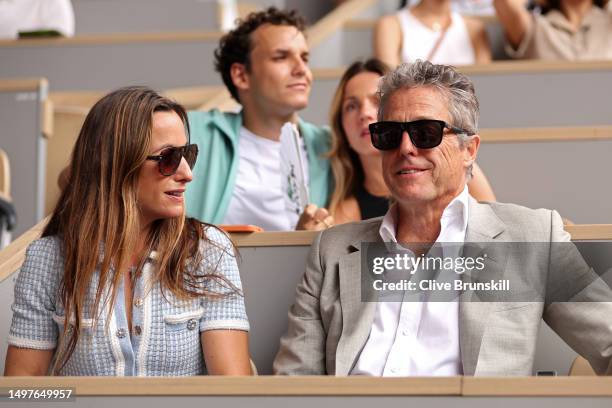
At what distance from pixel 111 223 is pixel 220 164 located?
4.16ft

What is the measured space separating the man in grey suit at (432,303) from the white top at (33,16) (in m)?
3.46

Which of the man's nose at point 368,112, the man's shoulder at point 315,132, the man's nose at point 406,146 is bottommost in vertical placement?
the man's shoulder at point 315,132

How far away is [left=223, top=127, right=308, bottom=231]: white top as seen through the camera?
369 centimetres

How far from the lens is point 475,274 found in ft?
8.37

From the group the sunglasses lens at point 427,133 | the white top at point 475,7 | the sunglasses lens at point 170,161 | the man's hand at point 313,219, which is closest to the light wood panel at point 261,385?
the sunglasses lens at point 170,161

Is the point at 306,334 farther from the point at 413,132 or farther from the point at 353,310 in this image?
the point at 413,132

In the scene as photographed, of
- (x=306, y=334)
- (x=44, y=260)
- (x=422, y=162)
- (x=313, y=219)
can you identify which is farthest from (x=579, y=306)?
(x=44, y=260)

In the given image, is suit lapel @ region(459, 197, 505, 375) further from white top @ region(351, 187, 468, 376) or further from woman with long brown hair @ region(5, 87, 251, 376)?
woman with long brown hair @ region(5, 87, 251, 376)

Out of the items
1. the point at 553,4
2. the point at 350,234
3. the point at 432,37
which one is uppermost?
Answer: the point at 553,4

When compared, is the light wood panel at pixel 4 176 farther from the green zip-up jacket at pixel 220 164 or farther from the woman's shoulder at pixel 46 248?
the woman's shoulder at pixel 46 248

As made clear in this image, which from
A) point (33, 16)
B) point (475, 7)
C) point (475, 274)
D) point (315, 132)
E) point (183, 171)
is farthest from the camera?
point (475, 7)

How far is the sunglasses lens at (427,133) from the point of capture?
2615 mm

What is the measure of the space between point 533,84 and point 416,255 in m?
2.02

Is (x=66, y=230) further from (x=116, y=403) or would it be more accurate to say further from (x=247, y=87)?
(x=247, y=87)
